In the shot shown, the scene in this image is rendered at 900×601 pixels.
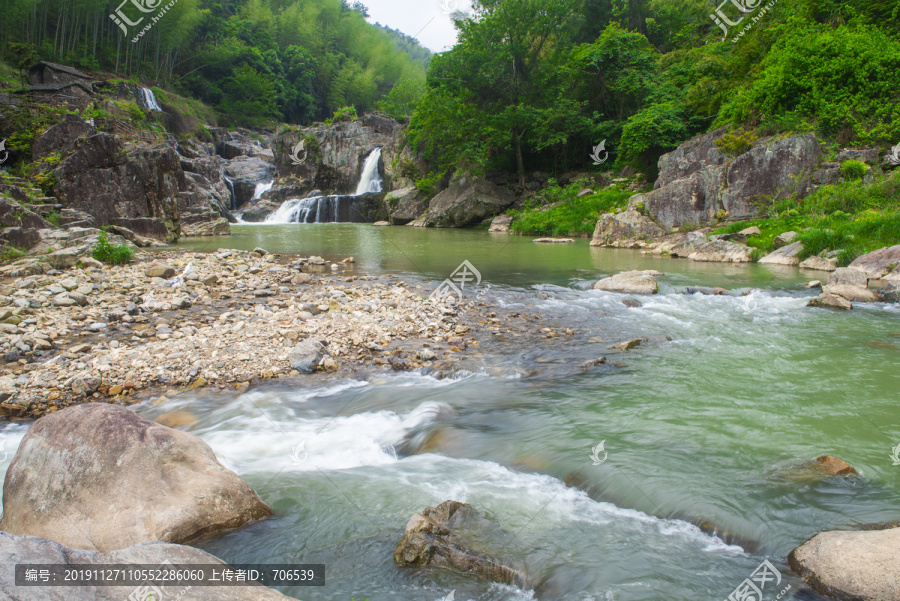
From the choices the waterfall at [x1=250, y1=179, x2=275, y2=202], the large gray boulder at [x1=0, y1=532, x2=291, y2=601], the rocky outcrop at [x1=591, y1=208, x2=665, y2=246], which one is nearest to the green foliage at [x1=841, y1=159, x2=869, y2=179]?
the rocky outcrop at [x1=591, y1=208, x2=665, y2=246]

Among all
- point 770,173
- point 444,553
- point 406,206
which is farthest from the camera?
point 406,206

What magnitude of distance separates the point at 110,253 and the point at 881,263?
19.2m

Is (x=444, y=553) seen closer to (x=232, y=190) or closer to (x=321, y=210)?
(x=321, y=210)

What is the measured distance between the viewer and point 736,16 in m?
27.0

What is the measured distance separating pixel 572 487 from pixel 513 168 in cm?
3282

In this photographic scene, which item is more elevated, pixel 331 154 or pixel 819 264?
pixel 331 154

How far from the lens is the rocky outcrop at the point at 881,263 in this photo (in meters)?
11.6

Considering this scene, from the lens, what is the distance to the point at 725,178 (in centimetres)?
1892

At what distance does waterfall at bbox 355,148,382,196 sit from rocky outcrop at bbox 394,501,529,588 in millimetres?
40955

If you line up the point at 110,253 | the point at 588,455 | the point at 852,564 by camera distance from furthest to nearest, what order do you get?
the point at 110,253 → the point at 588,455 → the point at 852,564

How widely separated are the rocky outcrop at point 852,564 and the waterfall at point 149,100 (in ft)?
165

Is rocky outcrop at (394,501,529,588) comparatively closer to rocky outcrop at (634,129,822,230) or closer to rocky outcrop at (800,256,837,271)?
rocky outcrop at (800,256,837,271)

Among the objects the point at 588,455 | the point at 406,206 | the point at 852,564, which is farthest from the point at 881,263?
the point at 406,206

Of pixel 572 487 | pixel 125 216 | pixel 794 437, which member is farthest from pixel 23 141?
pixel 794 437
